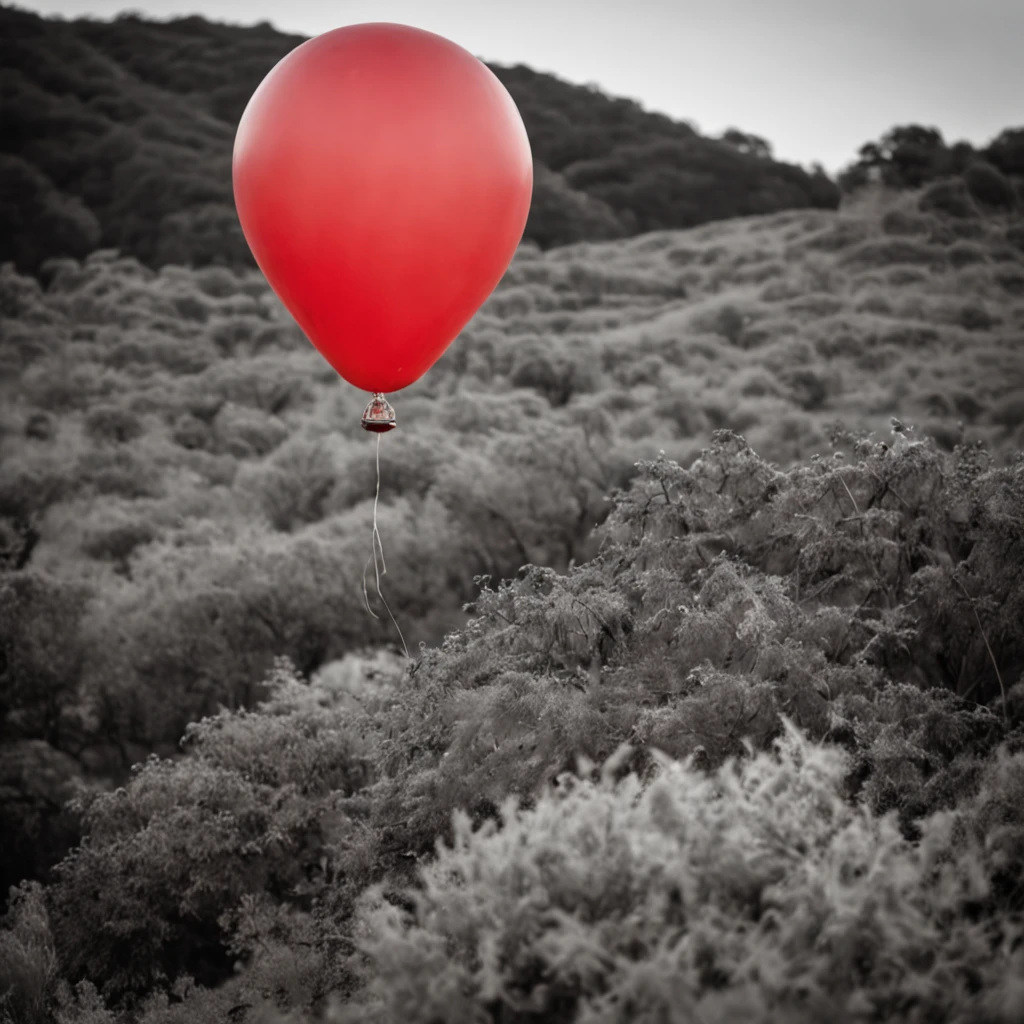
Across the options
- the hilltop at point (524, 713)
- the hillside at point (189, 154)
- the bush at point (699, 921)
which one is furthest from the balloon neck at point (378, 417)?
the hillside at point (189, 154)

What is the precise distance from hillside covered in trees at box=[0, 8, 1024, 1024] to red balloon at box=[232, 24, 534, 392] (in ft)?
9.45

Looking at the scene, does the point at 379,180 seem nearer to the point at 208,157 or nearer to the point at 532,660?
the point at 532,660

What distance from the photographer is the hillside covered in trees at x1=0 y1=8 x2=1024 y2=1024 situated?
5.31m

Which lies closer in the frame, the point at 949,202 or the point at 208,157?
the point at 949,202

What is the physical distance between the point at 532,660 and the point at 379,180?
13.7 ft

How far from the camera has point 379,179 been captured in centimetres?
760

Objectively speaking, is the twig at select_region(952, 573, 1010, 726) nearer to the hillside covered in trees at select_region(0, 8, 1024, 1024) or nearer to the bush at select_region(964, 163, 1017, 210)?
the hillside covered in trees at select_region(0, 8, 1024, 1024)

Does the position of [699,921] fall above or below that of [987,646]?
below

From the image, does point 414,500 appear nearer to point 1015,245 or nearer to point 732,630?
point 732,630

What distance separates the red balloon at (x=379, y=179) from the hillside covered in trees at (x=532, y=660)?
2.88 metres

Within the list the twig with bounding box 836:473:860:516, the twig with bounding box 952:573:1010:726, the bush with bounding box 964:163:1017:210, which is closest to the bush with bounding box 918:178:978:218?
the bush with bounding box 964:163:1017:210

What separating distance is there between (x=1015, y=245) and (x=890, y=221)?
6001mm

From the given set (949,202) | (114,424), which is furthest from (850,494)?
(949,202)

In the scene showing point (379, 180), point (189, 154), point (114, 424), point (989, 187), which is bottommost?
point (114, 424)
